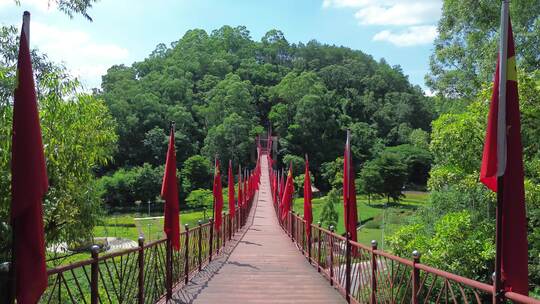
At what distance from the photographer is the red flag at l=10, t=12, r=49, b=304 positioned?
2.20 m

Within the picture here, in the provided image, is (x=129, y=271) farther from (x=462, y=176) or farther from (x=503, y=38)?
(x=462, y=176)

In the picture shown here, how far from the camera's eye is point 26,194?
2201 millimetres

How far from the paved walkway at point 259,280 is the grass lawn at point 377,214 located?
17378mm

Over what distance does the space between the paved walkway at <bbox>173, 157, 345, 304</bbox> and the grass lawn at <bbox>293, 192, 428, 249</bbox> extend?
57.0 feet

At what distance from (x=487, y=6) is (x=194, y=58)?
7464cm

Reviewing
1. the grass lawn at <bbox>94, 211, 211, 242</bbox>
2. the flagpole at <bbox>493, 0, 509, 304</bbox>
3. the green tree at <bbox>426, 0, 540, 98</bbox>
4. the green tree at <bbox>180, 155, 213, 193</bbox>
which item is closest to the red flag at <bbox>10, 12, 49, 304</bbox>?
the flagpole at <bbox>493, 0, 509, 304</bbox>

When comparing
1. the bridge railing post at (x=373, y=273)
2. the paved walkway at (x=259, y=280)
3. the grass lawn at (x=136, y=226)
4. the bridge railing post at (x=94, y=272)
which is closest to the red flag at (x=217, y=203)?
the paved walkway at (x=259, y=280)

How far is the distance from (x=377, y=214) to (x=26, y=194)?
3736 centimetres

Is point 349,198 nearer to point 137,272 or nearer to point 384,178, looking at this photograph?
point 137,272

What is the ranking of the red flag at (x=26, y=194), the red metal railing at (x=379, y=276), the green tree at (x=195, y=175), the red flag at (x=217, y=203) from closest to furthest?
1. the red flag at (x=26, y=194)
2. the red metal railing at (x=379, y=276)
3. the red flag at (x=217, y=203)
4. the green tree at (x=195, y=175)

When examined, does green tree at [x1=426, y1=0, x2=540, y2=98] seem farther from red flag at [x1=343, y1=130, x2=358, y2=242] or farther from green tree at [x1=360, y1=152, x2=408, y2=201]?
green tree at [x1=360, y1=152, x2=408, y2=201]

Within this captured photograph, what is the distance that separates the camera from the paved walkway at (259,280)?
5.69 m

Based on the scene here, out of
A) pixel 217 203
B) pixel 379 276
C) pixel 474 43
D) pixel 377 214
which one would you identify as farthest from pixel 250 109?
pixel 379 276

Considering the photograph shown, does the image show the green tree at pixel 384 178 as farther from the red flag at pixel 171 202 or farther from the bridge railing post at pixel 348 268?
the red flag at pixel 171 202
